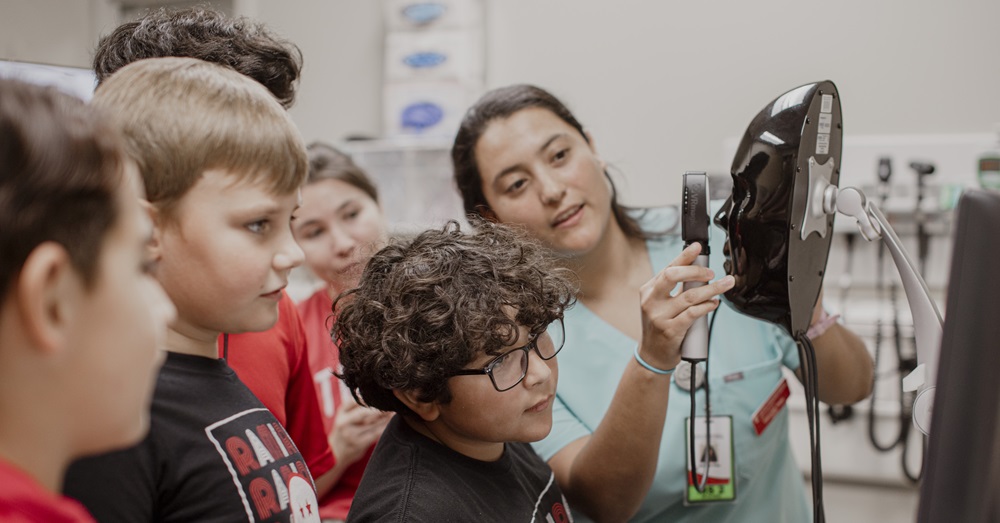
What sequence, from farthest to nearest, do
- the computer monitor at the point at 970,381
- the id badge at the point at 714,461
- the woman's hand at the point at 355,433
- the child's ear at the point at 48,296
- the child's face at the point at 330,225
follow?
the child's face at the point at 330,225, the woman's hand at the point at 355,433, the id badge at the point at 714,461, the computer monitor at the point at 970,381, the child's ear at the point at 48,296

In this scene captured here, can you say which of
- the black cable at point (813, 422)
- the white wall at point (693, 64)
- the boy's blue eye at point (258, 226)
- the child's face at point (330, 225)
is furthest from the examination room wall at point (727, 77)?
the boy's blue eye at point (258, 226)

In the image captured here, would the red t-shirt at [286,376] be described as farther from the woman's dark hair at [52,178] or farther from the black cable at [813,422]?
the black cable at [813,422]

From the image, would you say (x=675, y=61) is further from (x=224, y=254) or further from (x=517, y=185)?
(x=224, y=254)

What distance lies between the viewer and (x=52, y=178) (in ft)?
1.52

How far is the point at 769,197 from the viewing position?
0.97 meters

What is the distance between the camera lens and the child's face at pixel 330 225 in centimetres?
180

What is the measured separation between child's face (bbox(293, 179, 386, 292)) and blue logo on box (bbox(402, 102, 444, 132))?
97 centimetres

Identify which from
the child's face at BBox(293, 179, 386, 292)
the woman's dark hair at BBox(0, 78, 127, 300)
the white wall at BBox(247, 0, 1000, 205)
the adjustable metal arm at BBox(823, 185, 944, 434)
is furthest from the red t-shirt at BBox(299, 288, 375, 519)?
the white wall at BBox(247, 0, 1000, 205)

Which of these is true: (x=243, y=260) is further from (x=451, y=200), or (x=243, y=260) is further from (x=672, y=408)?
(x=451, y=200)

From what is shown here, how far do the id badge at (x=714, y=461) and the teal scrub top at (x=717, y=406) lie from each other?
2 centimetres

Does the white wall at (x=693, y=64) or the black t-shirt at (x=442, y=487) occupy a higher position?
the white wall at (x=693, y=64)

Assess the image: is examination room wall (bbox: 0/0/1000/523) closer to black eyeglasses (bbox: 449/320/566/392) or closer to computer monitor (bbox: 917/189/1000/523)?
black eyeglasses (bbox: 449/320/566/392)

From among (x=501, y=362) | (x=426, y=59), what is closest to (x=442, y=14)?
(x=426, y=59)

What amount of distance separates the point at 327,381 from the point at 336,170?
47 centimetres
